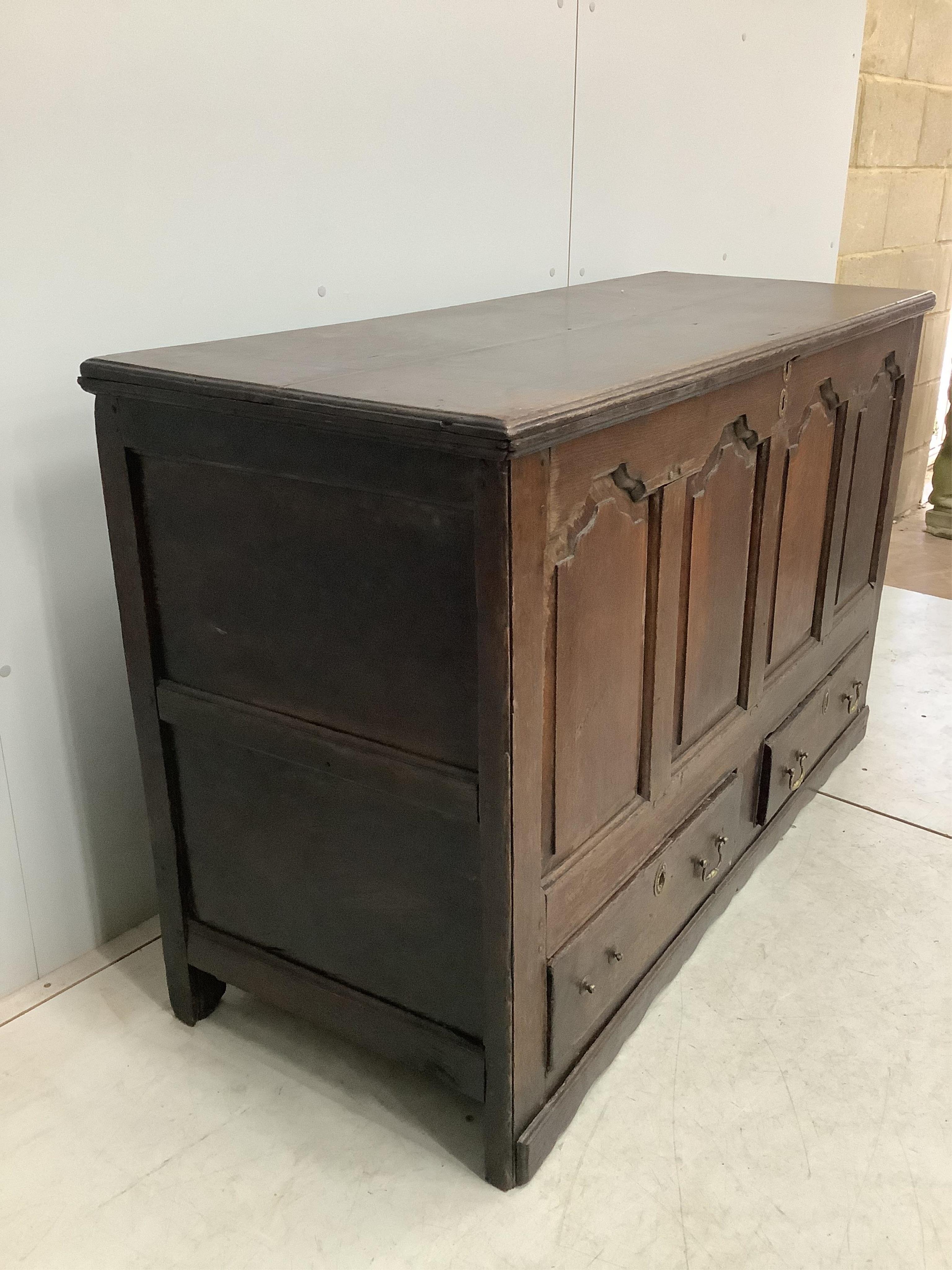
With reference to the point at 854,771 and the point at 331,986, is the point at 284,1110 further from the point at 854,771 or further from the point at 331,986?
the point at 854,771

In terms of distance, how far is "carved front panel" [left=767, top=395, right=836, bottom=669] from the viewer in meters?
1.93

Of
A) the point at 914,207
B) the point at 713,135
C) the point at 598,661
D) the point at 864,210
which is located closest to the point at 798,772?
the point at 598,661

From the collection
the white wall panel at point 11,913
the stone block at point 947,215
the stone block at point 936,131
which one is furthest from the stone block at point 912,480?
the white wall panel at point 11,913

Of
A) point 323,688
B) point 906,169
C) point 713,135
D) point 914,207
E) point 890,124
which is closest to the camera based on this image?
point 323,688

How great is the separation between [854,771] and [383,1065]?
4.53ft

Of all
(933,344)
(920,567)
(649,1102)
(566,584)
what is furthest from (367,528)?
(933,344)

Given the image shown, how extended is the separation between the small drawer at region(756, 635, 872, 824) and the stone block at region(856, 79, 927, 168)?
2.07m

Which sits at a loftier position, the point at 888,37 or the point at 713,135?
the point at 888,37

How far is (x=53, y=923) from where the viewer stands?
6.14ft

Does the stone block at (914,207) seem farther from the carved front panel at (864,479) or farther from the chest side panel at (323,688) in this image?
the chest side panel at (323,688)

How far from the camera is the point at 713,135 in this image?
2.89m

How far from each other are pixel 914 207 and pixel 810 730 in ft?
8.98

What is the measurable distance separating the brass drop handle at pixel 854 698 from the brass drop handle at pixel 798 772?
0.26 metres

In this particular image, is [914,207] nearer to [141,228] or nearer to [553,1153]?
[141,228]
